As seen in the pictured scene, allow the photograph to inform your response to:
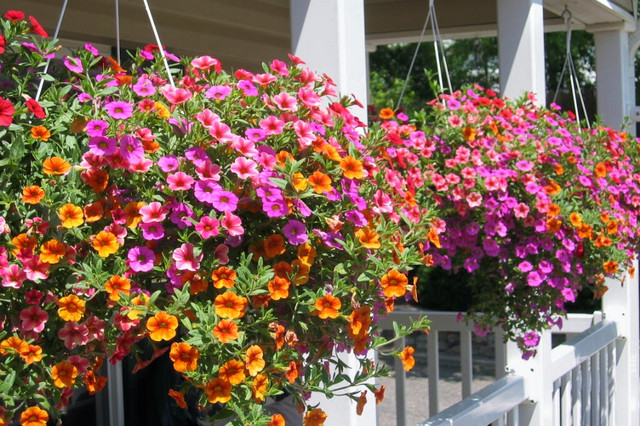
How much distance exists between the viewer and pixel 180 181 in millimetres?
1248

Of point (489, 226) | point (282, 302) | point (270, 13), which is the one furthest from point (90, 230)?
point (270, 13)

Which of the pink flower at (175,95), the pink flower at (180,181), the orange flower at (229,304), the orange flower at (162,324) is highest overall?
the pink flower at (175,95)

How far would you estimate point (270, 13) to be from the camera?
14.8 ft

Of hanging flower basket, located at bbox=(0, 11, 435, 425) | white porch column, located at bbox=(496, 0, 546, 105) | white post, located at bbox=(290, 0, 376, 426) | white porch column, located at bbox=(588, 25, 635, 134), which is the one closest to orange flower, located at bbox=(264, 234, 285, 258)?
hanging flower basket, located at bbox=(0, 11, 435, 425)

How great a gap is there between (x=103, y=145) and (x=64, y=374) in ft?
1.15

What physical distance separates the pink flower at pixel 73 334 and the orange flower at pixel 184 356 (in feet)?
0.46

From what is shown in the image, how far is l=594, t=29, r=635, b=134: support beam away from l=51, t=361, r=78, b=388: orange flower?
12.8 ft

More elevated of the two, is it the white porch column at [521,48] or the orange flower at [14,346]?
the white porch column at [521,48]

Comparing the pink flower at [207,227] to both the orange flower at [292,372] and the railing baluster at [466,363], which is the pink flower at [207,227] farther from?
Result: the railing baluster at [466,363]

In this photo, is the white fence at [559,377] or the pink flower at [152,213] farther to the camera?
the white fence at [559,377]

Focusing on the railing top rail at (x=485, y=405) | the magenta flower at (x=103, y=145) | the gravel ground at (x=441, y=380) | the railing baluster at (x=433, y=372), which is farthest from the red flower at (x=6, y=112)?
the gravel ground at (x=441, y=380)

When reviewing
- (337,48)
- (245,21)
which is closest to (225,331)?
(337,48)

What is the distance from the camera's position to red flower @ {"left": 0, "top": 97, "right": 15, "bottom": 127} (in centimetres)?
117

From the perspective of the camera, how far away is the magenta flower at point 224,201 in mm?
1250
